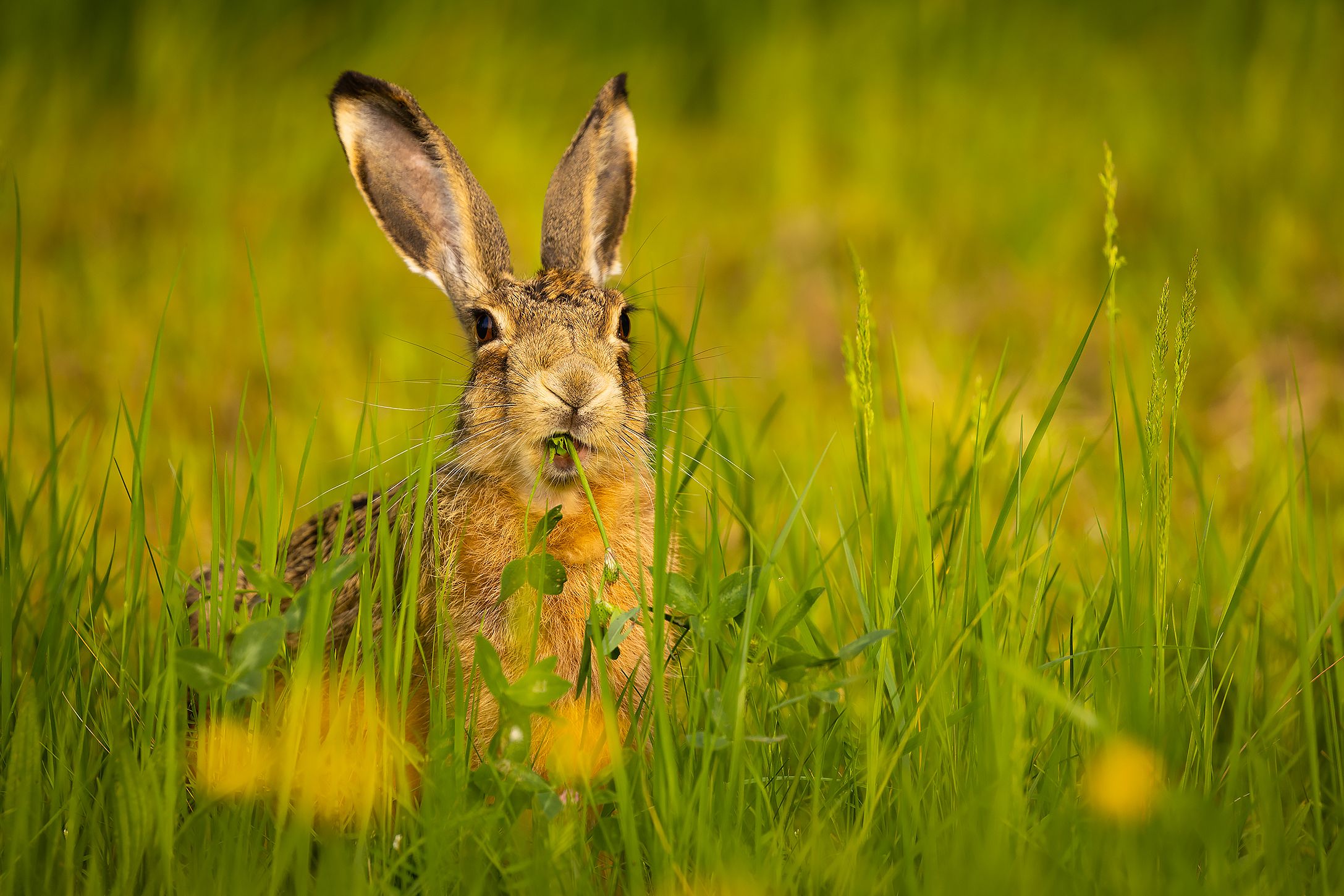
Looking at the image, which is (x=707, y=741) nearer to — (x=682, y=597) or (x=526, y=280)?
(x=682, y=597)

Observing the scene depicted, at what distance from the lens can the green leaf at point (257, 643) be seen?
2254mm

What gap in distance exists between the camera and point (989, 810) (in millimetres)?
2035

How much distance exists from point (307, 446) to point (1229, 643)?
2433mm

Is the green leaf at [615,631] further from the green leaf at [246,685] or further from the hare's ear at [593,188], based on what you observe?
the hare's ear at [593,188]

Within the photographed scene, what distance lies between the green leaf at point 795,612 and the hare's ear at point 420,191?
6.31ft

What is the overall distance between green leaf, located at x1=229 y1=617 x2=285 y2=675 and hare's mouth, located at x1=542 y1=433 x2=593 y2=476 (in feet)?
3.62

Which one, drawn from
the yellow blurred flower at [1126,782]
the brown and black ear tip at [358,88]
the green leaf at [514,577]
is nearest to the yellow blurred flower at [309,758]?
the green leaf at [514,577]

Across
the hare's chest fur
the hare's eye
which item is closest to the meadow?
the hare's chest fur

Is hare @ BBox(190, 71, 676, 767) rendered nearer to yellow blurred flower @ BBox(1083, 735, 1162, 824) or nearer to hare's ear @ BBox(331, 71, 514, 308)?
hare's ear @ BBox(331, 71, 514, 308)

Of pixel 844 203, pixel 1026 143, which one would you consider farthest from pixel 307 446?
pixel 1026 143

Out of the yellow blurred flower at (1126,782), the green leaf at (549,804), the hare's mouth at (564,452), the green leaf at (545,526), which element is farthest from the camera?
the hare's mouth at (564,452)

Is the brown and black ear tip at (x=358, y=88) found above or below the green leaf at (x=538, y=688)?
above

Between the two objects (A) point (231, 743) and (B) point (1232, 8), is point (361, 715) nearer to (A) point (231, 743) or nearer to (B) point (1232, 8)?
(A) point (231, 743)

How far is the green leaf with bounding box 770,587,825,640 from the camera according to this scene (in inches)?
93.6
